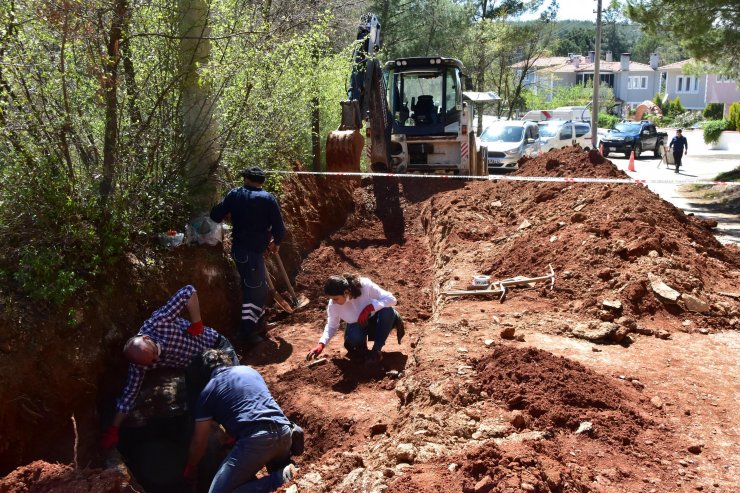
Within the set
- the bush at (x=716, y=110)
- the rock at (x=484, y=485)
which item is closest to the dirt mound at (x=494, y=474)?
the rock at (x=484, y=485)

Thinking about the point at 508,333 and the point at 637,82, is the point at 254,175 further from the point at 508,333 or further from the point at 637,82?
the point at 637,82

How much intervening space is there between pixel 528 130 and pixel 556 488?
2019 cm

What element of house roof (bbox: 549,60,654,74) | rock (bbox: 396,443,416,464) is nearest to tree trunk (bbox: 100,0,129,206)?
rock (bbox: 396,443,416,464)

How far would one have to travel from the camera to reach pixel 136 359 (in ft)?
19.1

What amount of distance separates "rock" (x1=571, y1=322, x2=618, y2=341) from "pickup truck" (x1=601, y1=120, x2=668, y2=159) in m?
29.8

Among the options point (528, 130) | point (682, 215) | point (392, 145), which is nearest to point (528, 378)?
point (682, 215)

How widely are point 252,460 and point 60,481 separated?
51.7 inches

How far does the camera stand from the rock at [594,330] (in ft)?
22.0

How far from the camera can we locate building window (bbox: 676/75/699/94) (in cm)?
6919

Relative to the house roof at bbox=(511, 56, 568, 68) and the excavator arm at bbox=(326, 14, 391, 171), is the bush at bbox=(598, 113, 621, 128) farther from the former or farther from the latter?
the excavator arm at bbox=(326, 14, 391, 171)

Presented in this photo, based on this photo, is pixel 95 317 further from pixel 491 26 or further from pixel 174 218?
pixel 491 26

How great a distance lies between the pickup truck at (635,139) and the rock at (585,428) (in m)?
32.3

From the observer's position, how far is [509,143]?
22.1 meters

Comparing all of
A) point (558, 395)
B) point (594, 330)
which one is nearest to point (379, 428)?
point (558, 395)
